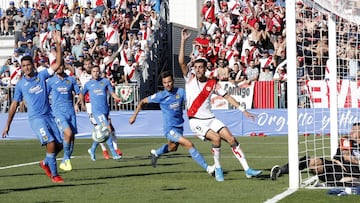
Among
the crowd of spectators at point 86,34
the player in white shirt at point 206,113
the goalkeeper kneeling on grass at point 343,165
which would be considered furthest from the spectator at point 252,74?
the goalkeeper kneeling on grass at point 343,165

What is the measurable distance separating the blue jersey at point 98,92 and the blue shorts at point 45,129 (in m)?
5.82

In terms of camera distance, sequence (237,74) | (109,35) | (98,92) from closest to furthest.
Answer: (98,92) → (237,74) → (109,35)

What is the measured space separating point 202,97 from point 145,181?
76.8 inches

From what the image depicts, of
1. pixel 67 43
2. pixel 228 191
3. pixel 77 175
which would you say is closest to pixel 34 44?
pixel 67 43

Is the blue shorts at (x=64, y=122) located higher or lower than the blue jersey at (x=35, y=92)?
lower

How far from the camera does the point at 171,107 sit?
711 inches

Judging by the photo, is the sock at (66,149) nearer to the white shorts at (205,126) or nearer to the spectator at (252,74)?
the white shorts at (205,126)

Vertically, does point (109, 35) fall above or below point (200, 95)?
above

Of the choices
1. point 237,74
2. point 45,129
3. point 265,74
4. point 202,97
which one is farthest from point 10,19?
point 202,97

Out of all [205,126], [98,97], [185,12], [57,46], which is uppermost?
[185,12]

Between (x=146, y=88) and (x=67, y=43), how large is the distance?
4.92 meters

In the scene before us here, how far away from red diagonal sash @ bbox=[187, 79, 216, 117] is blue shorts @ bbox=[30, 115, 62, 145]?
2615 mm

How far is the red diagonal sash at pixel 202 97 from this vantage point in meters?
16.3

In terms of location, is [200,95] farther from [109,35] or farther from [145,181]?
[109,35]
